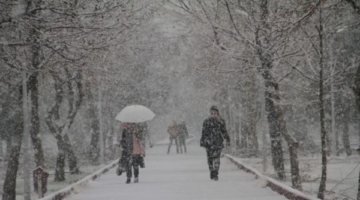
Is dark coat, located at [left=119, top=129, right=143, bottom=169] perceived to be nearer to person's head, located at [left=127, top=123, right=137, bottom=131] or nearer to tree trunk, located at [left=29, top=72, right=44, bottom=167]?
person's head, located at [left=127, top=123, right=137, bottom=131]

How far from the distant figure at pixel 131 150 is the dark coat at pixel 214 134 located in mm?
1840

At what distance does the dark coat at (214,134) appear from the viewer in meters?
16.8

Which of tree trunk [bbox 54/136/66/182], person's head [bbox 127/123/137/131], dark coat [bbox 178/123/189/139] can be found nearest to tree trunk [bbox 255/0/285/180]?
person's head [bbox 127/123/137/131]

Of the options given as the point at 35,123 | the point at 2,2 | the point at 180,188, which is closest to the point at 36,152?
the point at 35,123

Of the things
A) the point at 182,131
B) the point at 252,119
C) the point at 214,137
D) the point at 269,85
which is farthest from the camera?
the point at 182,131

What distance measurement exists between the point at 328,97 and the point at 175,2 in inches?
Answer: 845

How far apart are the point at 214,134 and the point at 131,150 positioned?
2.38 m

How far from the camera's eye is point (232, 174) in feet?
64.2

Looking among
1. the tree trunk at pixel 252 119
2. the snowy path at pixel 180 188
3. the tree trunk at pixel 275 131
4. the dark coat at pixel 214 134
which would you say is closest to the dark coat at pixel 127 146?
the snowy path at pixel 180 188

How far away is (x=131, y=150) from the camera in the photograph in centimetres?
1739

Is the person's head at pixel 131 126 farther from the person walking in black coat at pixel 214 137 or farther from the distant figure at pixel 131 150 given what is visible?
the person walking in black coat at pixel 214 137

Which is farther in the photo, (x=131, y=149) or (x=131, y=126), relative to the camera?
(x=131, y=126)

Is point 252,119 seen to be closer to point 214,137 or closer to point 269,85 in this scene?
point 269,85

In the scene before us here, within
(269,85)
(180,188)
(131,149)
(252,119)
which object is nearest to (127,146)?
(131,149)
